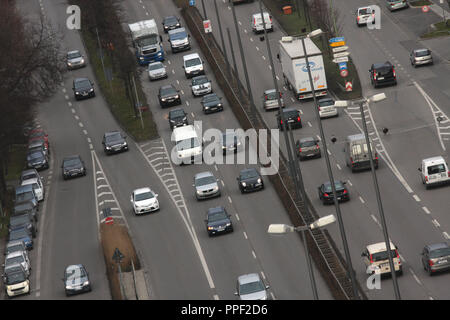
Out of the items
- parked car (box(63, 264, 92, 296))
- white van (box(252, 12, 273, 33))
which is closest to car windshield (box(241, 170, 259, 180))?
parked car (box(63, 264, 92, 296))

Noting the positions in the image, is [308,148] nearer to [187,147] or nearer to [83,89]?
[187,147]

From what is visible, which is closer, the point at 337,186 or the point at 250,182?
the point at 337,186

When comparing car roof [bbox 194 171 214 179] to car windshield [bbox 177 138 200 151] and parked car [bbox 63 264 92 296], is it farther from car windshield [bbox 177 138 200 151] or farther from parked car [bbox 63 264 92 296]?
parked car [bbox 63 264 92 296]

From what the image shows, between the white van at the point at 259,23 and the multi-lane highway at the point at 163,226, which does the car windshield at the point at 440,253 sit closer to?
the multi-lane highway at the point at 163,226

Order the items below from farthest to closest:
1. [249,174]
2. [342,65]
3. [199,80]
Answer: [199,80]
[342,65]
[249,174]

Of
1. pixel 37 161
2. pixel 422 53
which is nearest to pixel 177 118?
pixel 37 161

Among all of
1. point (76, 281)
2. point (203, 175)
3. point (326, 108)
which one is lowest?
point (326, 108)
